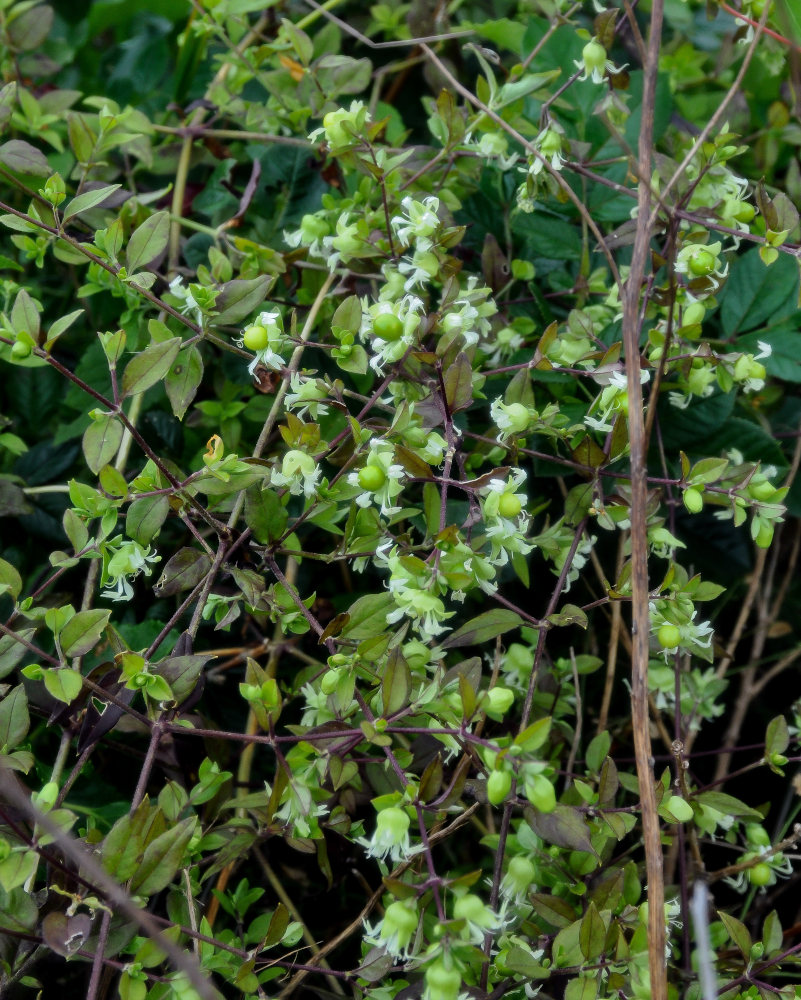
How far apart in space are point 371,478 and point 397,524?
223 mm

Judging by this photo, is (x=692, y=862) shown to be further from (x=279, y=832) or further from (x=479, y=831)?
(x=279, y=832)

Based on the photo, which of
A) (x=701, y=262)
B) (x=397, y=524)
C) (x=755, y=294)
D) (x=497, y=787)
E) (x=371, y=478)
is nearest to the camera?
(x=497, y=787)

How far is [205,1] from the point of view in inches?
39.0

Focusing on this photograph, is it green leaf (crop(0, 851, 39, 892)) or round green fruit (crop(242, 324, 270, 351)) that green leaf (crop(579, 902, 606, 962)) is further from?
round green fruit (crop(242, 324, 270, 351))

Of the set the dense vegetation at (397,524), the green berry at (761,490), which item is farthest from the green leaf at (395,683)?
the green berry at (761,490)

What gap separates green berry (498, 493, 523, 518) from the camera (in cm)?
65

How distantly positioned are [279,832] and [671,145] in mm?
788

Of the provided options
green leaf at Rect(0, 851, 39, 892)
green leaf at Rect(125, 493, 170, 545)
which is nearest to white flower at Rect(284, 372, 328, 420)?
green leaf at Rect(125, 493, 170, 545)

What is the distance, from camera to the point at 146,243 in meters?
0.79

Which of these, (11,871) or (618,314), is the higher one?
(618,314)

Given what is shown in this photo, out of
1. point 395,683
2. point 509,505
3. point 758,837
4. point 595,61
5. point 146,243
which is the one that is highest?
point 595,61

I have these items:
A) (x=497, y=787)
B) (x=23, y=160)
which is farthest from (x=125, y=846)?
(x=23, y=160)

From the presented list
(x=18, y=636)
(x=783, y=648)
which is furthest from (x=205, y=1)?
(x=783, y=648)

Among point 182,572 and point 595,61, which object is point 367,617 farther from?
point 595,61
